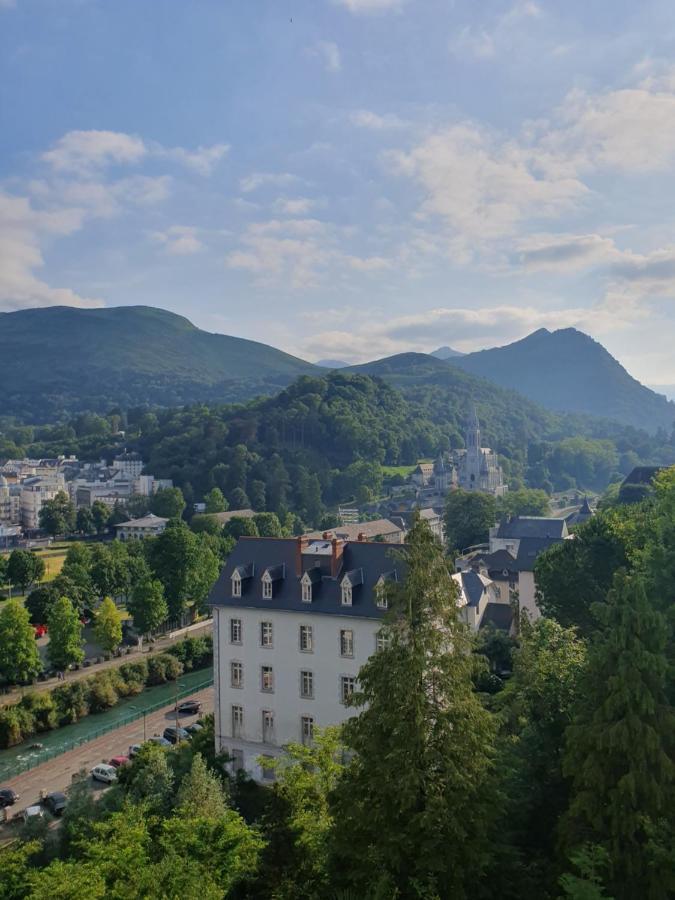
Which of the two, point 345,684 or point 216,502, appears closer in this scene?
point 345,684

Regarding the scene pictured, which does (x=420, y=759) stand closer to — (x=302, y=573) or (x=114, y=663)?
(x=302, y=573)

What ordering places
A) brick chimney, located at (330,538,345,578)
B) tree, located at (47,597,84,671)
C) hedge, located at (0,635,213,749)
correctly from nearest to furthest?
brick chimney, located at (330,538,345,578)
hedge, located at (0,635,213,749)
tree, located at (47,597,84,671)

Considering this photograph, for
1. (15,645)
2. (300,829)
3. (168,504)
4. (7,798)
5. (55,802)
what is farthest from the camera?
(168,504)

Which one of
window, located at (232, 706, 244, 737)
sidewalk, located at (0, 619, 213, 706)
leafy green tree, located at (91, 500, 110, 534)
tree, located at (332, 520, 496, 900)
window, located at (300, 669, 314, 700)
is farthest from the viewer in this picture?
leafy green tree, located at (91, 500, 110, 534)

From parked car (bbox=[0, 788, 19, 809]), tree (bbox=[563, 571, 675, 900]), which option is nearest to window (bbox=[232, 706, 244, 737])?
parked car (bbox=[0, 788, 19, 809])

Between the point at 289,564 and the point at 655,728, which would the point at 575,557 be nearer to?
the point at 289,564

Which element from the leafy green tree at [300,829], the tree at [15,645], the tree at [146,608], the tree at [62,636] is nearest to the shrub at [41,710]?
the tree at [15,645]

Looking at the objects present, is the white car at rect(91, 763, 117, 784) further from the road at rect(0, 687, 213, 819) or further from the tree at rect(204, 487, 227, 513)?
the tree at rect(204, 487, 227, 513)

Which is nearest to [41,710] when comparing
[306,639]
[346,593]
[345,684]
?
[306,639]
